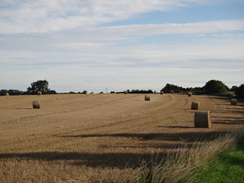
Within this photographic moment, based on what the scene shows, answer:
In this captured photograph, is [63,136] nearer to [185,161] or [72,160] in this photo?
[72,160]

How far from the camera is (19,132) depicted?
18.6 m

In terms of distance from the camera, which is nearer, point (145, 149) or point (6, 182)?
point (6, 182)

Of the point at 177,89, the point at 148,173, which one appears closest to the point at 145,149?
the point at 148,173

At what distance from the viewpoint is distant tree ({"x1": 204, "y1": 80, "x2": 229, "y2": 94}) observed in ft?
261

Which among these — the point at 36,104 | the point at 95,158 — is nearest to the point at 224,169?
the point at 95,158

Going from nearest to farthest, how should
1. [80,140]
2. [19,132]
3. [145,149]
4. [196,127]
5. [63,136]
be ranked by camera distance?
[145,149], [80,140], [63,136], [19,132], [196,127]

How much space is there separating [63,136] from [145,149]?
14.9 ft

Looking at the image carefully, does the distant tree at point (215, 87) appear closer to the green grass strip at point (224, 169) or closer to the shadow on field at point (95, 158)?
the green grass strip at point (224, 169)

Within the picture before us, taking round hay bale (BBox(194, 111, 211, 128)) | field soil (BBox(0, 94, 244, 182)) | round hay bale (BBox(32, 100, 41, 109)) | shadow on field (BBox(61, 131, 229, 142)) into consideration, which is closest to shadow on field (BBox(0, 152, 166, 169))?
field soil (BBox(0, 94, 244, 182))

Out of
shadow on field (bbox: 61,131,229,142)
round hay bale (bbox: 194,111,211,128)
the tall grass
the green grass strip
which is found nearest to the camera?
the tall grass

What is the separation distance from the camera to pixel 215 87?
80125 mm

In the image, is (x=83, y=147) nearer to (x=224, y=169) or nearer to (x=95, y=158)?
(x=95, y=158)

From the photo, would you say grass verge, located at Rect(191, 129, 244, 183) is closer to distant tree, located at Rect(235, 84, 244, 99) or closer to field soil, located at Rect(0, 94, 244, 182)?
field soil, located at Rect(0, 94, 244, 182)

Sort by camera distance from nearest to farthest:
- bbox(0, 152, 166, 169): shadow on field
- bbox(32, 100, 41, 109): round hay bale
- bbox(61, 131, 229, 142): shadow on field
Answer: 1. bbox(0, 152, 166, 169): shadow on field
2. bbox(61, 131, 229, 142): shadow on field
3. bbox(32, 100, 41, 109): round hay bale
